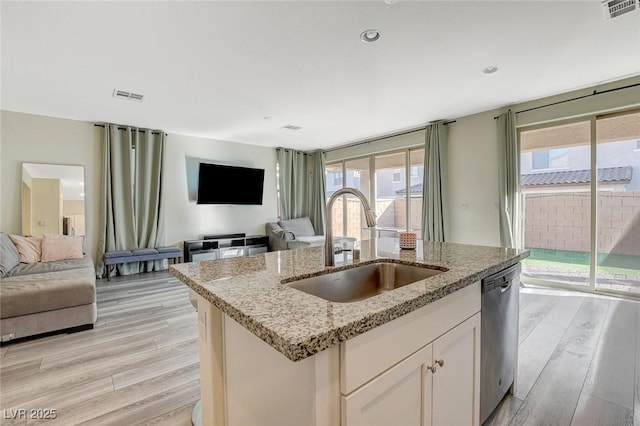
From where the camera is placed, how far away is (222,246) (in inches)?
225

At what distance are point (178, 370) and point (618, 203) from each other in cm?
514

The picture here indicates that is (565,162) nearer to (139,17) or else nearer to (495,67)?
(495,67)

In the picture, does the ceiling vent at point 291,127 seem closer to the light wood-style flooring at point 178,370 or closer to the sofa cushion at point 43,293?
the light wood-style flooring at point 178,370

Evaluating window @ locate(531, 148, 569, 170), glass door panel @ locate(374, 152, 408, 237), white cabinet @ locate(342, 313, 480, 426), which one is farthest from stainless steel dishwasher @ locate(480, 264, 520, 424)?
glass door panel @ locate(374, 152, 408, 237)

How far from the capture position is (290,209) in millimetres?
7023

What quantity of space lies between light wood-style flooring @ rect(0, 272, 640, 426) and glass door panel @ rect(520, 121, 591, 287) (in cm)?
85

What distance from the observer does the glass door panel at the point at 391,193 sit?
5.66 m

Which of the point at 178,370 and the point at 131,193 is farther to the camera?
the point at 131,193

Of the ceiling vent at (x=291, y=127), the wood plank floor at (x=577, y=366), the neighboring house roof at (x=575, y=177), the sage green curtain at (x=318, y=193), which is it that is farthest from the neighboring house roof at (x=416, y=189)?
the wood plank floor at (x=577, y=366)

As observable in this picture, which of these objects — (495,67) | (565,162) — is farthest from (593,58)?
(565,162)

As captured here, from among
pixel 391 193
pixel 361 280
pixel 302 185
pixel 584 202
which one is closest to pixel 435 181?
pixel 391 193

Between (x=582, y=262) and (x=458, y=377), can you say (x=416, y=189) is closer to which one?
(x=582, y=262)

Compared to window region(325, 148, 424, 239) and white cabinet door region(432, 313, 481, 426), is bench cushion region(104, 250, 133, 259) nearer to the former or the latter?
window region(325, 148, 424, 239)

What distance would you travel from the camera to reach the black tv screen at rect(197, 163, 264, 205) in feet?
18.4
